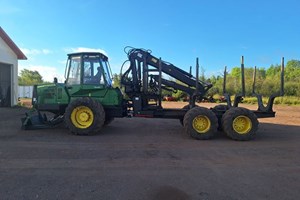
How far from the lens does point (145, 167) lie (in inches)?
285

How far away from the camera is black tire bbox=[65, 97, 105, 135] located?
11812 mm

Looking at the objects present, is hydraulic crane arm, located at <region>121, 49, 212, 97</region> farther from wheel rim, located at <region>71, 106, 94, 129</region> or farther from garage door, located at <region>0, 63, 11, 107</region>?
garage door, located at <region>0, 63, 11, 107</region>

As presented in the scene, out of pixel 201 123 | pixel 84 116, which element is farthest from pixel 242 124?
pixel 84 116

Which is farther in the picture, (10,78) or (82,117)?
(10,78)

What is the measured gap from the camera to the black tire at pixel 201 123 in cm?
1113

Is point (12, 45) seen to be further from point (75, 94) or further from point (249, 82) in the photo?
point (249, 82)

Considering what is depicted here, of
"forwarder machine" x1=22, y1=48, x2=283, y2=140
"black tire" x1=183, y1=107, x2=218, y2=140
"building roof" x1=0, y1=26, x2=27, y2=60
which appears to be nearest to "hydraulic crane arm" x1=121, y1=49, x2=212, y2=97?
"forwarder machine" x1=22, y1=48, x2=283, y2=140

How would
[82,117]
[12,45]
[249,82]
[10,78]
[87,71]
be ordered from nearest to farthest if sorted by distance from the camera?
[82,117] < [87,71] < [249,82] < [12,45] < [10,78]

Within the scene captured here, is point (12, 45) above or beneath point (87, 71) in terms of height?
above

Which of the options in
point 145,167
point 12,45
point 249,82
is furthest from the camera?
point 12,45

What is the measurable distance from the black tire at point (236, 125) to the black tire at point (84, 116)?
435 cm

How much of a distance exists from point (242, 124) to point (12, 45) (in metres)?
18.7

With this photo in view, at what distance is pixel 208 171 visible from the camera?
7027 mm

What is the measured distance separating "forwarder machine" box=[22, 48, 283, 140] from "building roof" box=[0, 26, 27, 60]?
479 inches
